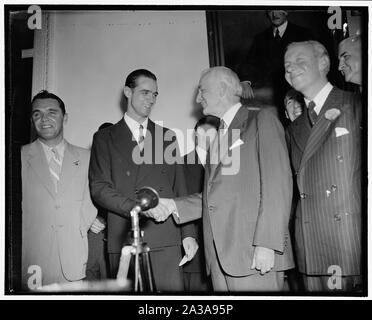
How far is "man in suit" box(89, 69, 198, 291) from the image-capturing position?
2.42 meters

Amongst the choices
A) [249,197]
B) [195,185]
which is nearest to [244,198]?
[249,197]

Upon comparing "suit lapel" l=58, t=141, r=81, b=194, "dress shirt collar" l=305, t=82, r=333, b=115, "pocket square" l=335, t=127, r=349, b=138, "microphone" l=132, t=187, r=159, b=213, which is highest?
"dress shirt collar" l=305, t=82, r=333, b=115

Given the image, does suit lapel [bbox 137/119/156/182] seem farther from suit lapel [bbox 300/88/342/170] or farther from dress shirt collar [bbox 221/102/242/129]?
suit lapel [bbox 300/88/342/170]

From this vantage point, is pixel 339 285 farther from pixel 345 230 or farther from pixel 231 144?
pixel 231 144

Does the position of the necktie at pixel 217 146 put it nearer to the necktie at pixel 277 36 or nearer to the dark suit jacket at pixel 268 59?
the dark suit jacket at pixel 268 59

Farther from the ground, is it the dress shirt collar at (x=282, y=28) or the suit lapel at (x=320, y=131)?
the dress shirt collar at (x=282, y=28)

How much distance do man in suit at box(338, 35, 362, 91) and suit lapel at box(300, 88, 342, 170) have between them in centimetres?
15

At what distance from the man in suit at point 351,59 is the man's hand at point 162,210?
1.05 m

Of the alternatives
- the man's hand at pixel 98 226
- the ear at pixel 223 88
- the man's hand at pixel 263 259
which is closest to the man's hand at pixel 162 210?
the man's hand at pixel 98 226

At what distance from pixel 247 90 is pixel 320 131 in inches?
15.9

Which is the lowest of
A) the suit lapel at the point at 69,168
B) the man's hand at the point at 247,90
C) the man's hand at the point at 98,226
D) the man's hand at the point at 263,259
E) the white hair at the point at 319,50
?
the man's hand at the point at 263,259

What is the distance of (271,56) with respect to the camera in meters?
2.44

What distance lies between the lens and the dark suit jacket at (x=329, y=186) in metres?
2.32

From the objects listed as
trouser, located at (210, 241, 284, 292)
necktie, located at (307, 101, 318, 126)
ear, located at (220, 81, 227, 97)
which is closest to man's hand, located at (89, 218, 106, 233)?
trouser, located at (210, 241, 284, 292)
